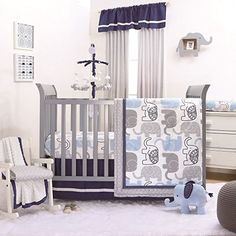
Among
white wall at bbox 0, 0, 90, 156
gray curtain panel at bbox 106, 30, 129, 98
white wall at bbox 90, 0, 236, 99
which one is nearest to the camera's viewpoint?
white wall at bbox 0, 0, 90, 156

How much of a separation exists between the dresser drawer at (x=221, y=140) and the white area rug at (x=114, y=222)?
49.5 inches

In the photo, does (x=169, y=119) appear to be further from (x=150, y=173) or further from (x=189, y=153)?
(x=150, y=173)

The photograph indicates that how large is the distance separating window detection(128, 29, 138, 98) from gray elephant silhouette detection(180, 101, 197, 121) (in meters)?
2.21

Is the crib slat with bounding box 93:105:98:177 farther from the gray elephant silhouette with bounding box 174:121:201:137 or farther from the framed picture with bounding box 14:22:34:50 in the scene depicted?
the framed picture with bounding box 14:22:34:50

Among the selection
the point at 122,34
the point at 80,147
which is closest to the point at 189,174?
the point at 80,147

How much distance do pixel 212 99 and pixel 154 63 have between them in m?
0.85

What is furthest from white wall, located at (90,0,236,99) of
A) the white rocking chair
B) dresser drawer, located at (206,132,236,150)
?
the white rocking chair

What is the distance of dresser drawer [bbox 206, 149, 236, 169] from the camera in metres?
4.38

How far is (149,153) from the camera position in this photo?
3.22 meters

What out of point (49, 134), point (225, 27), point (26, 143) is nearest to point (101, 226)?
point (49, 134)

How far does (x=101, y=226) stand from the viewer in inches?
105

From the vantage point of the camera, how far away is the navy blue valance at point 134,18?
5094 mm

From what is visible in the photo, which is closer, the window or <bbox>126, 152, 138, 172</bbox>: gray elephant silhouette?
<bbox>126, 152, 138, 172</bbox>: gray elephant silhouette

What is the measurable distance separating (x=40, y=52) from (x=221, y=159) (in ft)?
7.27
